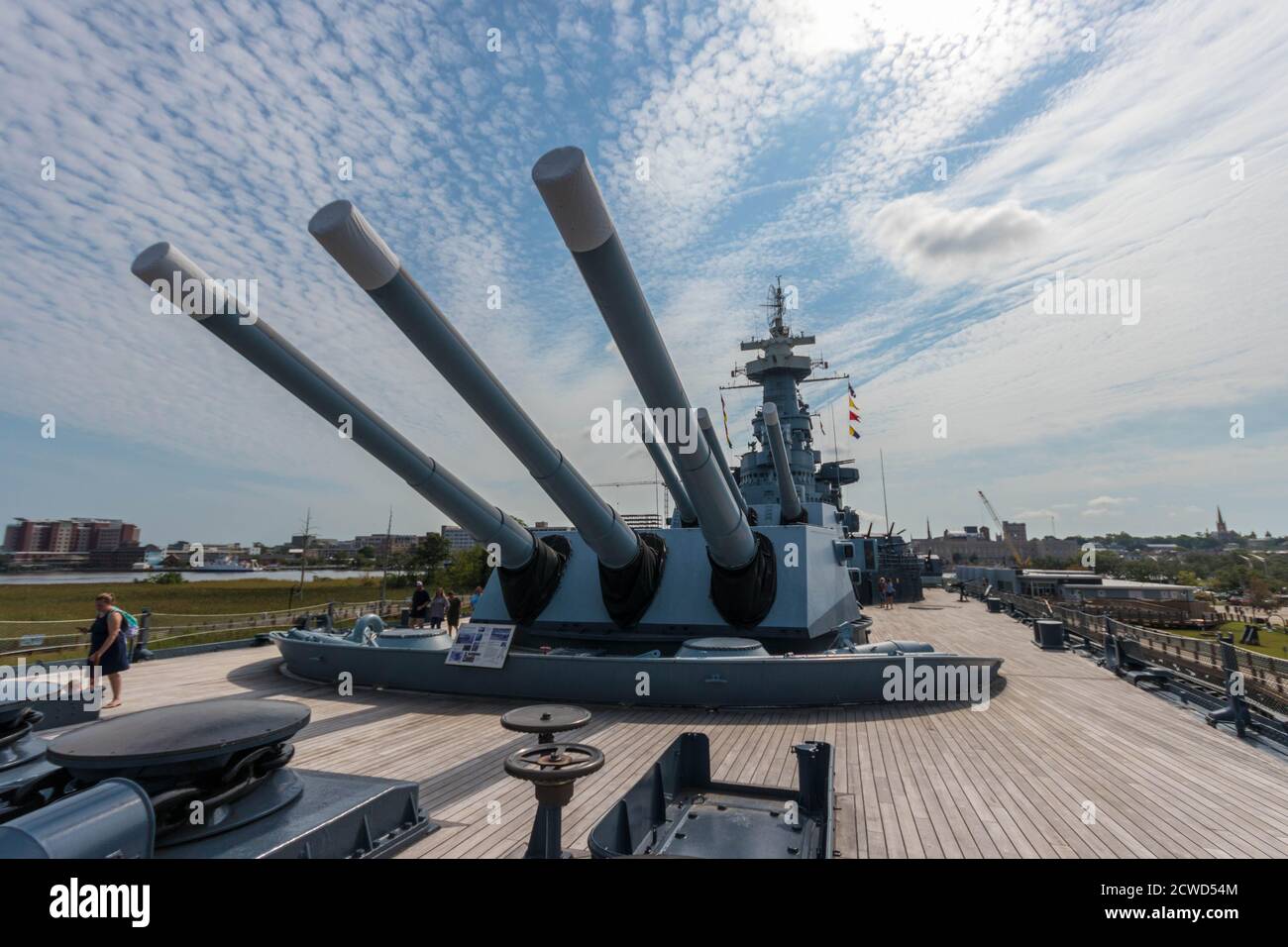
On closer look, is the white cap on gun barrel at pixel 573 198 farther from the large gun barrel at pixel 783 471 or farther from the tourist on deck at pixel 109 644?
the tourist on deck at pixel 109 644

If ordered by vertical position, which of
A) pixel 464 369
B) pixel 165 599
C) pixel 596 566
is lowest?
pixel 165 599

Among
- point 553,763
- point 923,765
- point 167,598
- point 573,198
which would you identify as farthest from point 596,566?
point 167,598

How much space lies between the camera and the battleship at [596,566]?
176 inches

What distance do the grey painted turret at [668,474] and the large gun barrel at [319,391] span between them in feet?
6.85

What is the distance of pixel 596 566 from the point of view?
369 inches

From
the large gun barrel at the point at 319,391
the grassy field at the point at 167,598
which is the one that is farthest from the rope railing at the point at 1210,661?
the grassy field at the point at 167,598

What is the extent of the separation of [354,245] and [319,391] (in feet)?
6.46

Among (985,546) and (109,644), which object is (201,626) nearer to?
(109,644)

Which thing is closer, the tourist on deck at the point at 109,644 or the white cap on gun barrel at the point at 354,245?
the white cap on gun barrel at the point at 354,245
